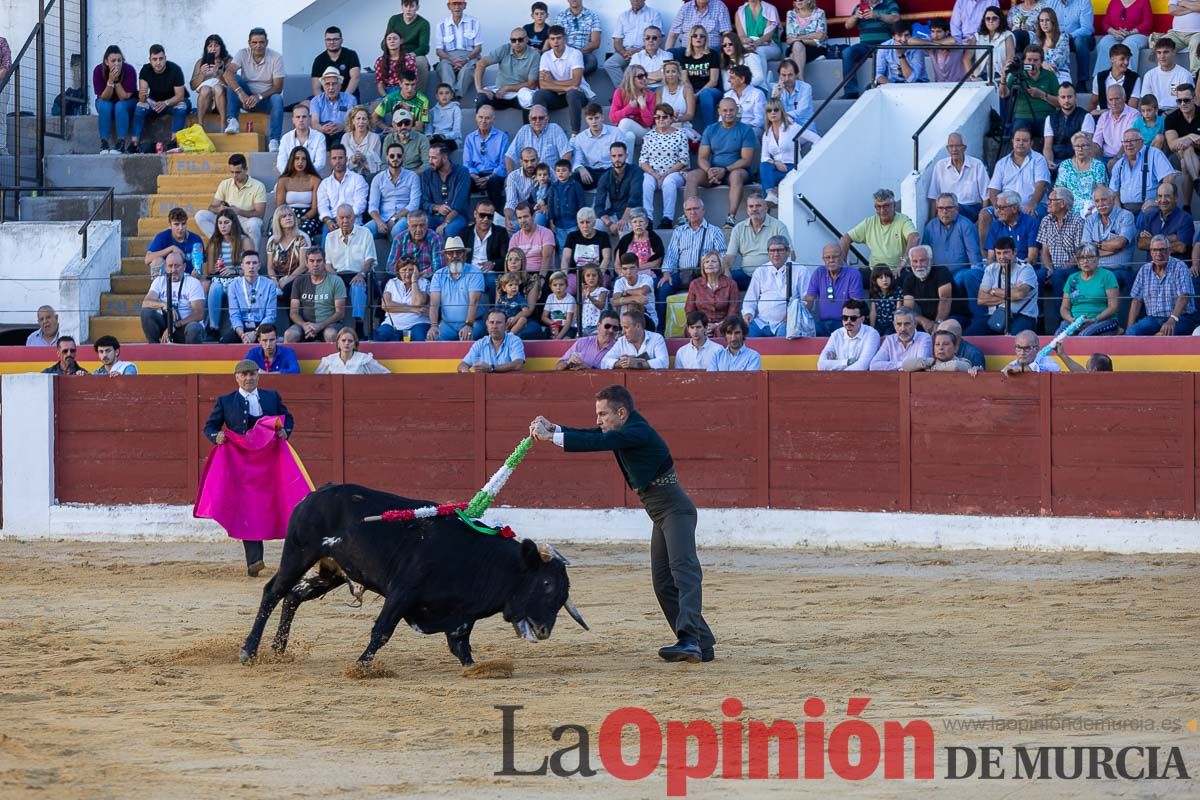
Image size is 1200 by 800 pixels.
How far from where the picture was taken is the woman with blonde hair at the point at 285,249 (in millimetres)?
14398

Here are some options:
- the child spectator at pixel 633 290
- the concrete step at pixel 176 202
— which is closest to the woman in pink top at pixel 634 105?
the child spectator at pixel 633 290

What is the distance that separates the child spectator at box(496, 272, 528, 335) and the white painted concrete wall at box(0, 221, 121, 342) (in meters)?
4.49

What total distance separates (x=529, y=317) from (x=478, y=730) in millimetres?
7692

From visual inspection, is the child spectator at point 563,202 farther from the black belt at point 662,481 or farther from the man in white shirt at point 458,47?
the black belt at point 662,481

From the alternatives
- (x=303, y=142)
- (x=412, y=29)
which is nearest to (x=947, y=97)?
(x=412, y=29)

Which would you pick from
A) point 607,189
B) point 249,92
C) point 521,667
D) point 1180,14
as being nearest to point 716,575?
point 521,667

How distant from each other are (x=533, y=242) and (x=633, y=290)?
121 cm

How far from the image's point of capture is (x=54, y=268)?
1580cm

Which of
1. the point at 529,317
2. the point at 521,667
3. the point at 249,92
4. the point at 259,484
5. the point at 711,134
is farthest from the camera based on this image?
the point at 249,92

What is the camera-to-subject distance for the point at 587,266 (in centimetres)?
1304

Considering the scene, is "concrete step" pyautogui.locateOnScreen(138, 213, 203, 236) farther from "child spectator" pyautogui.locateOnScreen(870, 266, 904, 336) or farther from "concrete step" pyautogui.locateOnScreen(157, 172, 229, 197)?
"child spectator" pyautogui.locateOnScreen(870, 266, 904, 336)

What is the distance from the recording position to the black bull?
22.9 feet

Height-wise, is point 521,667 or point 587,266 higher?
point 587,266

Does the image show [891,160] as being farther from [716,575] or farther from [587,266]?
[716,575]
